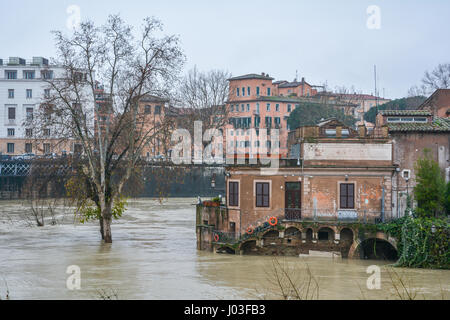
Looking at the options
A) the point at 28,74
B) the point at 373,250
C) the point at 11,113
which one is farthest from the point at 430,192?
the point at 11,113

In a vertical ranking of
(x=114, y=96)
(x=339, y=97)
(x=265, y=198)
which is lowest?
(x=265, y=198)

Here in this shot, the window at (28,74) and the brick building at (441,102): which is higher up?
the window at (28,74)

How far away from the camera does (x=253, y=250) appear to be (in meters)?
35.2

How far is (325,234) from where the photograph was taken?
3497 centimetres

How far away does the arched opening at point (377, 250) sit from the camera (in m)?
34.1

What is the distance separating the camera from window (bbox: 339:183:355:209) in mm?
35531

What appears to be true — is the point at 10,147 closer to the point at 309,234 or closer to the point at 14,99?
the point at 14,99

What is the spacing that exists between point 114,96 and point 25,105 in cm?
5683

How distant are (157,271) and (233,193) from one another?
879 cm

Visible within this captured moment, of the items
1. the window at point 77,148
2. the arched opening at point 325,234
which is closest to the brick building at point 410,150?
the arched opening at point 325,234

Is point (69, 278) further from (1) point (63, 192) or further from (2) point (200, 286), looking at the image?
(1) point (63, 192)

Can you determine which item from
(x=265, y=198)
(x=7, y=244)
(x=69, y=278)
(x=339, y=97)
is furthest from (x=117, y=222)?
(x=339, y=97)

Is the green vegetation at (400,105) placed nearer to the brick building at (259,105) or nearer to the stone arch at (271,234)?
the brick building at (259,105)

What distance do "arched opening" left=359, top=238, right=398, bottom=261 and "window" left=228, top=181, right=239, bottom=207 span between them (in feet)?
26.4
